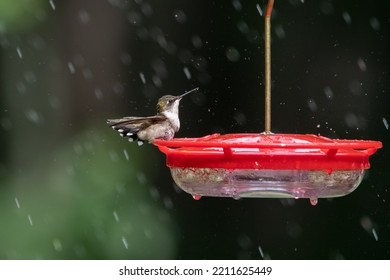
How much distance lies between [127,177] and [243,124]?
793 millimetres

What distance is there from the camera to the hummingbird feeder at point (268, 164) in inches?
111

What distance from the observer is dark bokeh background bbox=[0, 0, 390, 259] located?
19.2 ft

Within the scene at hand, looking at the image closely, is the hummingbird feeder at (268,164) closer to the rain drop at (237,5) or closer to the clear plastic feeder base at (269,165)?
the clear plastic feeder base at (269,165)

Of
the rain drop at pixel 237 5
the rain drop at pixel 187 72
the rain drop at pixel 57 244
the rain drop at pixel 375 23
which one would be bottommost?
the rain drop at pixel 57 244

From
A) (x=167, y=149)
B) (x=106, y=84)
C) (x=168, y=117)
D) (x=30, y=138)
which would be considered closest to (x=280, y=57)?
Answer: (x=106, y=84)

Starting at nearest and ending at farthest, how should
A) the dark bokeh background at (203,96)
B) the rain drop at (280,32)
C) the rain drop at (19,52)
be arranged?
the dark bokeh background at (203,96) < the rain drop at (280,32) < the rain drop at (19,52)

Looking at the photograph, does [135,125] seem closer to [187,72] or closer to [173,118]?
[173,118]

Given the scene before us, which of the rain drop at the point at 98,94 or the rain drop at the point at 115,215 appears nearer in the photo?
the rain drop at the point at 115,215

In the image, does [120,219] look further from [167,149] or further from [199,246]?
[167,149]

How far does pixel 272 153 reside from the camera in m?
2.82

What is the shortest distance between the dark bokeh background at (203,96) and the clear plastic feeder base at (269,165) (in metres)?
2.75

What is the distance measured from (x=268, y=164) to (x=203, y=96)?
319 cm

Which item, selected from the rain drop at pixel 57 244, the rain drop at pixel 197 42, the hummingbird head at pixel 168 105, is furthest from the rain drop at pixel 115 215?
the hummingbird head at pixel 168 105

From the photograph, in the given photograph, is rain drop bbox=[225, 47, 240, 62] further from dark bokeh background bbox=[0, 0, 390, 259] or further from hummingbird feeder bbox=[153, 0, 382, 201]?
hummingbird feeder bbox=[153, 0, 382, 201]
